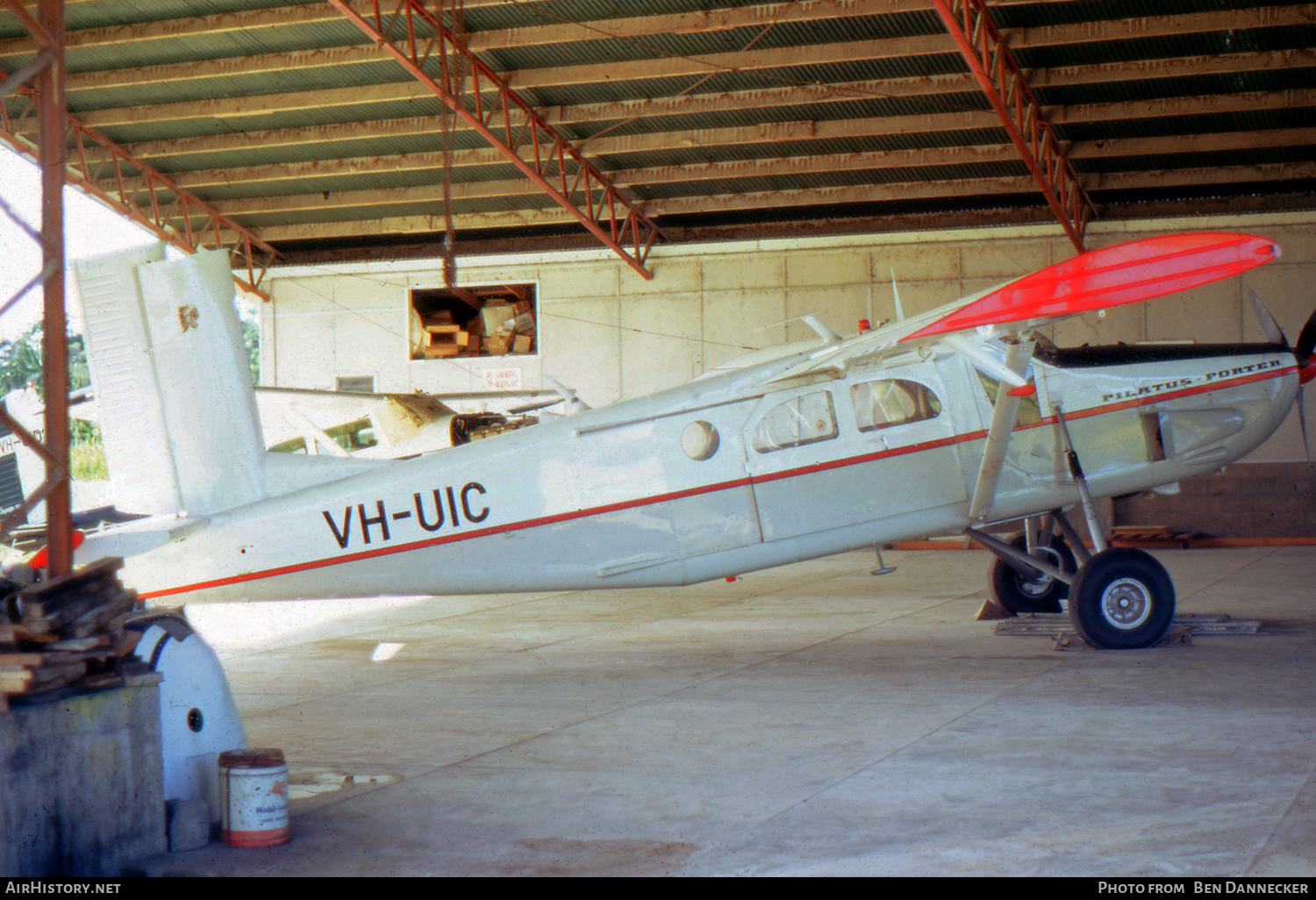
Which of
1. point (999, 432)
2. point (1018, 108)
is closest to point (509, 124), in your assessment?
point (1018, 108)

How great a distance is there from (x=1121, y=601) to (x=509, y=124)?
14.7m

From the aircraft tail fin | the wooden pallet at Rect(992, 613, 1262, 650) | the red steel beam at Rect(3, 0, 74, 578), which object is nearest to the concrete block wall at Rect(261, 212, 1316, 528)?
the wooden pallet at Rect(992, 613, 1262, 650)

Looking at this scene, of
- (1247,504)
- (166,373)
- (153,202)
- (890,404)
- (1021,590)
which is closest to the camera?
(166,373)

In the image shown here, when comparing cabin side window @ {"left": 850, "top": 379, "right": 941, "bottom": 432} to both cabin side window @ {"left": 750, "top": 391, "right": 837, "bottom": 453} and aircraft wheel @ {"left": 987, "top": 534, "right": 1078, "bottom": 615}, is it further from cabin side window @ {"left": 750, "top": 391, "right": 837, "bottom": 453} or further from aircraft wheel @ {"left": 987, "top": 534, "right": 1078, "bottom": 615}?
aircraft wheel @ {"left": 987, "top": 534, "right": 1078, "bottom": 615}

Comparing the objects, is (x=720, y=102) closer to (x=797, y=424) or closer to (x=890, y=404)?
(x=890, y=404)

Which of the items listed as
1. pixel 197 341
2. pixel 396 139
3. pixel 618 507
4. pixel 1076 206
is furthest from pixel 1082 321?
pixel 197 341

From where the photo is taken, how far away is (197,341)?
7875 millimetres

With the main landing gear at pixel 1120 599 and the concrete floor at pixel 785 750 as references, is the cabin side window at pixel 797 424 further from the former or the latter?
the main landing gear at pixel 1120 599

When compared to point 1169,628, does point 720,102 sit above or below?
above

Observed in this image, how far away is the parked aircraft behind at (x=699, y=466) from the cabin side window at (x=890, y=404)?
16 mm

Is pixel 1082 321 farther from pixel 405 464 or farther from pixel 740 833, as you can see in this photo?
pixel 740 833

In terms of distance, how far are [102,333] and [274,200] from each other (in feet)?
60.1

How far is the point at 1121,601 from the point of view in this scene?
8969mm

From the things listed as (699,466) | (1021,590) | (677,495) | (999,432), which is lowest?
(1021,590)
